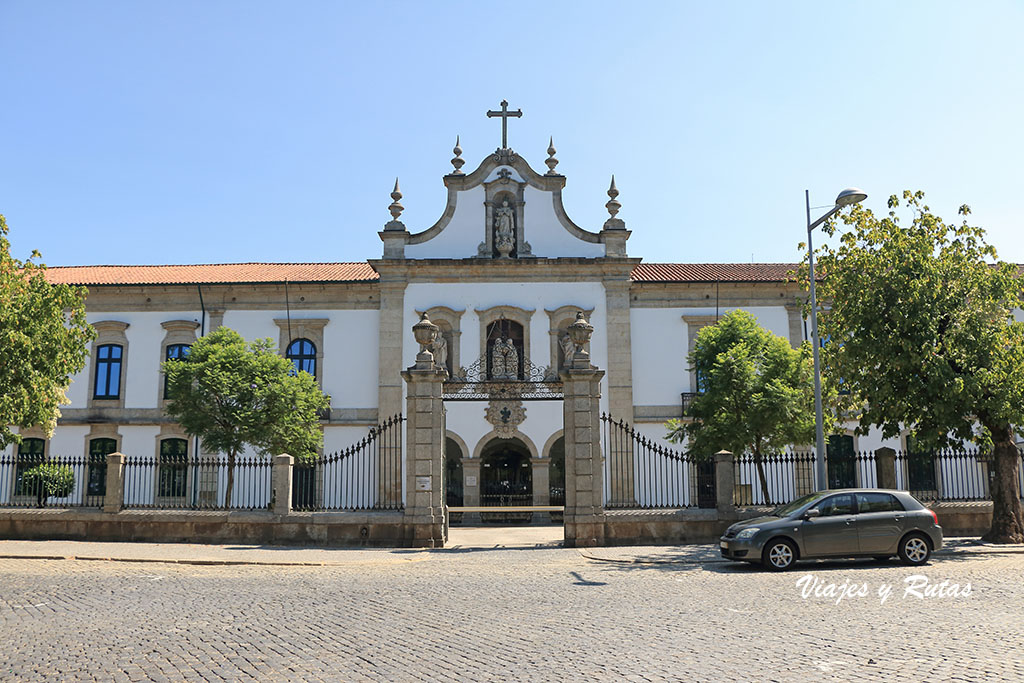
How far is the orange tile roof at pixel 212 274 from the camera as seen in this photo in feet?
94.1

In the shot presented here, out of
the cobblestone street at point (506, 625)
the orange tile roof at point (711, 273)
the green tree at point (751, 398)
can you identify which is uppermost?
the orange tile roof at point (711, 273)

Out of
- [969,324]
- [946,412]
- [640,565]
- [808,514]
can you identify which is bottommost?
[640,565]

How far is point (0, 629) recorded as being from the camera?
8.21 m

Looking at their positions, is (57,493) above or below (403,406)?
below

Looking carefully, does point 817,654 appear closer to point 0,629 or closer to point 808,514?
point 808,514

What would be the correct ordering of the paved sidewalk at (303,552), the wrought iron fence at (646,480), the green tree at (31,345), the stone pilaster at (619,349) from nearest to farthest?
the paved sidewalk at (303,552), the green tree at (31,345), the wrought iron fence at (646,480), the stone pilaster at (619,349)

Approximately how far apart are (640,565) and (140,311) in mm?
21631

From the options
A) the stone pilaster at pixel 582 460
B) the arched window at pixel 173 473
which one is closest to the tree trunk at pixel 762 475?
the stone pilaster at pixel 582 460

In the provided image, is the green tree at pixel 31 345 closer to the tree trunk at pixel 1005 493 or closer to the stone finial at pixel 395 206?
the stone finial at pixel 395 206

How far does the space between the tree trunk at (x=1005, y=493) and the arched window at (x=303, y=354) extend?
65.9ft

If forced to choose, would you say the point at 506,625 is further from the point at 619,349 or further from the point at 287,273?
the point at 287,273

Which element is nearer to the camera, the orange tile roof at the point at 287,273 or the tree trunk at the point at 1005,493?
the tree trunk at the point at 1005,493

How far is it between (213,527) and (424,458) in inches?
186

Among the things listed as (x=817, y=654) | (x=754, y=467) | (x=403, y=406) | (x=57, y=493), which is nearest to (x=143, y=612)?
(x=817, y=654)
